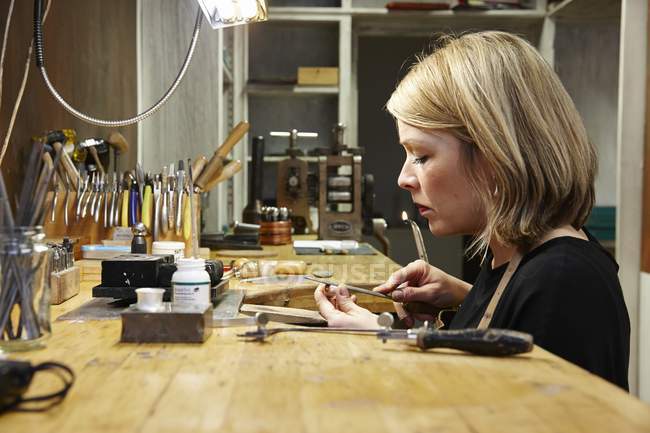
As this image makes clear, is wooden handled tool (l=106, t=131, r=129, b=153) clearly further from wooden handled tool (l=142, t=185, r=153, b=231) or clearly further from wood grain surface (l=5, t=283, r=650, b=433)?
wood grain surface (l=5, t=283, r=650, b=433)

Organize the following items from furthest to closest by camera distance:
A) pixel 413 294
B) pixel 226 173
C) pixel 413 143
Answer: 1. pixel 226 173
2. pixel 413 294
3. pixel 413 143

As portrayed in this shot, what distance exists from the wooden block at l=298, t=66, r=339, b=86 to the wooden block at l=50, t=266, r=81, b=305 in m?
3.54

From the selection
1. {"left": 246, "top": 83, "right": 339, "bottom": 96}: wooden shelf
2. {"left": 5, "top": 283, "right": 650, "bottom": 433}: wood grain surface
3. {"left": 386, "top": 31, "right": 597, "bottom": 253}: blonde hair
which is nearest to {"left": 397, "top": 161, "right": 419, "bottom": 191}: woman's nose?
{"left": 386, "top": 31, "right": 597, "bottom": 253}: blonde hair

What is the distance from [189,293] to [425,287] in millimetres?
686

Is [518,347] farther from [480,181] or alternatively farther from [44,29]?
[44,29]

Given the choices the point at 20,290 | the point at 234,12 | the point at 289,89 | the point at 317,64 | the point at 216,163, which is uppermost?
the point at 317,64

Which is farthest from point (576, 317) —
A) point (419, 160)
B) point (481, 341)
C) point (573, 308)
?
point (419, 160)

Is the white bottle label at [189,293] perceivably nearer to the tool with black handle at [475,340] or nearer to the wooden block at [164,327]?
the wooden block at [164,327]

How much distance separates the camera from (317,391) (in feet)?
2.48

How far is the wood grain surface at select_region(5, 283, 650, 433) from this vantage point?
0.65 m

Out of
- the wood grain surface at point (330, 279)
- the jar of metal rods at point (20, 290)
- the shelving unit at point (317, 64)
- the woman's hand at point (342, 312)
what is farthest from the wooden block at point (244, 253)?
the jar of metal rods at point (20, 290)

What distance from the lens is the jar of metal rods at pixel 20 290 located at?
91 centimetres

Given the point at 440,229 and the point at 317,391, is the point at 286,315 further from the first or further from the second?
the point at 317,391

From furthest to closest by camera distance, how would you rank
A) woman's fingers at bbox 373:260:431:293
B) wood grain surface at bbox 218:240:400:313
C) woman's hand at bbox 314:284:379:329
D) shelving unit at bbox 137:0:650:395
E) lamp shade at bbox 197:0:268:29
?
shelving unit at bbox 137:0:650:395
lamp shade at bbox 197:0:268:29
wood grain surface at bbox 218:240:400:313
woman's fingers at bbox 373:260:431:293
woman's hand at bbox 314:284:379:329
